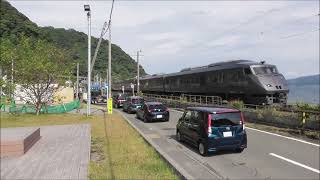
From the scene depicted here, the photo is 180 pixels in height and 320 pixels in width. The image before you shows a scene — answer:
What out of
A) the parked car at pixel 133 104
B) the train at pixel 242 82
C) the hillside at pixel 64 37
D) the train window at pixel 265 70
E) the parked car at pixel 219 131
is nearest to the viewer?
the hillside at pixel 64 37

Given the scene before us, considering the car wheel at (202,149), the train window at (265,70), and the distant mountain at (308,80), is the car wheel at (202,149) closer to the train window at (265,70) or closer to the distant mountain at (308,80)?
the train window at (265,70)

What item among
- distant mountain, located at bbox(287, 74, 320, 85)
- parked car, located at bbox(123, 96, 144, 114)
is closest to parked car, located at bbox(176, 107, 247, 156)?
parked car, located at bbox(123, 96, 144, 114)

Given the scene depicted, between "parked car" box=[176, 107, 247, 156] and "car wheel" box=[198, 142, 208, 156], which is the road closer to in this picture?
"car wheel" box=[198, 142, 208, 156]

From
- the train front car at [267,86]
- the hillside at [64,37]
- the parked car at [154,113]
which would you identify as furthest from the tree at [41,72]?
the train front car at [267,86]

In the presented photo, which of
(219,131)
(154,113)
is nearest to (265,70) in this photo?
(154,113)

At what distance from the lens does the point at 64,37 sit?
46.8m

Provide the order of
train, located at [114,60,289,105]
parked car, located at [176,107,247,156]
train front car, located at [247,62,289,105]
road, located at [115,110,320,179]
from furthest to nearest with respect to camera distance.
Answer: train, located at [114,60,289,105], train front car, located at [247,62,289,105], parked car, located at [176,107,247,156], road, located at [115,110,320,179]

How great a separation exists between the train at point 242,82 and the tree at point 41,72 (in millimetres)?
12467

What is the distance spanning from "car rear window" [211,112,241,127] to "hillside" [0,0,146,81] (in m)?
6.49

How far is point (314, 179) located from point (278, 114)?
12092 mm

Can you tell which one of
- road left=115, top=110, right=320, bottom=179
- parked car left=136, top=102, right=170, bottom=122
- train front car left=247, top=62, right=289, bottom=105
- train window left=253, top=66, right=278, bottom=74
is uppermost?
train window left=253, top=66, right=278, bottom=74

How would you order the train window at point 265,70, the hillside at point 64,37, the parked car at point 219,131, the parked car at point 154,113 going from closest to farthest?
1. the hillside at point 64,37
2. the parked car at point 219,131
3. the parked car at point 154,113
4. the train window at point 265,70

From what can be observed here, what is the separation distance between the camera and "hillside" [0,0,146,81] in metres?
10.1

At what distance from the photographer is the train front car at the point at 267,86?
3028 centimetres
